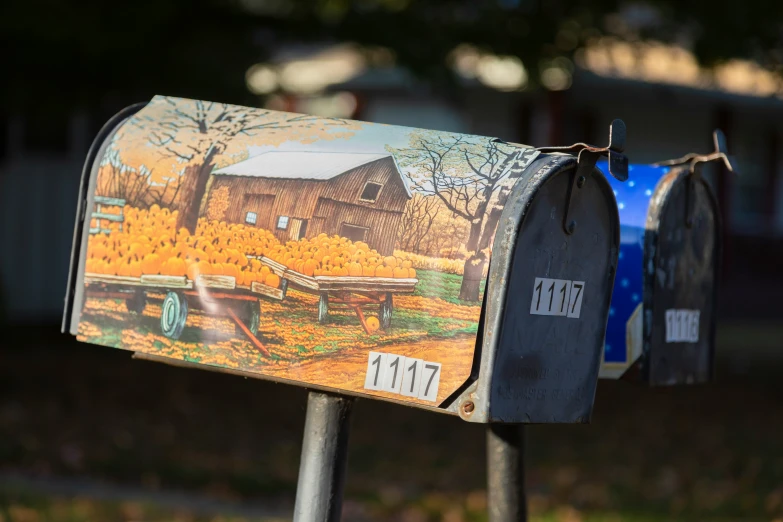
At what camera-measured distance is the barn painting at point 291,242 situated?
7.48ft

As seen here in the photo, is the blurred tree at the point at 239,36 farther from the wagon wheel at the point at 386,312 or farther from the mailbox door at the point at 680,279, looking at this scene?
the wagon wheel at the point at 386,312

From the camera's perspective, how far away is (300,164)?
2.51m

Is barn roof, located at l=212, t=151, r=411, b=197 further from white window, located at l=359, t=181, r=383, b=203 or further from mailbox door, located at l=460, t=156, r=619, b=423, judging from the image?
mailbox door, located at l=460, t=156, r=619, b=423

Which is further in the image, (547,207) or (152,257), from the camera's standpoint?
(152,257)

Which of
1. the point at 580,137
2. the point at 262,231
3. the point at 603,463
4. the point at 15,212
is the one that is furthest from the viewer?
the point at 580,137

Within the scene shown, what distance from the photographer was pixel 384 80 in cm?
1562

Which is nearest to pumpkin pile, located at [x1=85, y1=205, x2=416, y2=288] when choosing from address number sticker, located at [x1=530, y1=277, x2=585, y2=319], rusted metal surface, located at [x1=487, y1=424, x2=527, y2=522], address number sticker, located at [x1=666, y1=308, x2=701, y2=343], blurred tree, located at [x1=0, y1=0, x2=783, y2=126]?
address number sticker, located at [x1=530, y1=277, x2=585, y2=319]

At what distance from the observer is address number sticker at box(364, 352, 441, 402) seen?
226cm

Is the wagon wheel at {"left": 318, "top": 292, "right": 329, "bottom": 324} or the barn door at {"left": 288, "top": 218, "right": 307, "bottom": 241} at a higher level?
the barn door at {"left": 288, "top": 218, "right": 307, "bottom": 241}

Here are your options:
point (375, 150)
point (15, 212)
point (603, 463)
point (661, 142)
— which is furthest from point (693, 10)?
point (661, 142)

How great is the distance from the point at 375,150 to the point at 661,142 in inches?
632

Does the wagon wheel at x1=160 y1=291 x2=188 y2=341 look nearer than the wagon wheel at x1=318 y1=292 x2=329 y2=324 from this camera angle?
No

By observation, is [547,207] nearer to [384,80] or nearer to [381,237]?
[381,237]

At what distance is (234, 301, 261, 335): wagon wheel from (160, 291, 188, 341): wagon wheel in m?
0.14
